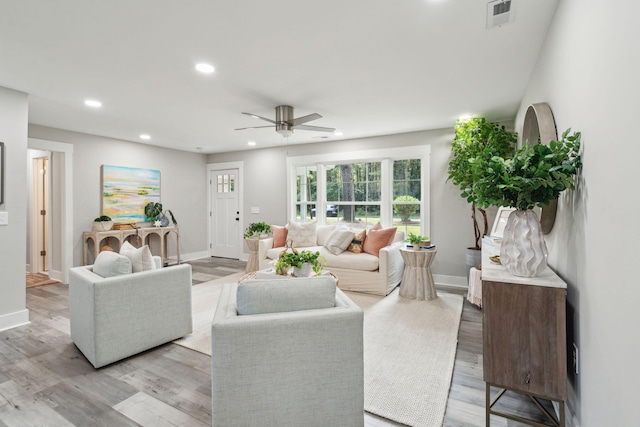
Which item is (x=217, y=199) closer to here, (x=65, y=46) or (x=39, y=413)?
→ (x=65, y=46)

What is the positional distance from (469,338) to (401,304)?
3.24 feet

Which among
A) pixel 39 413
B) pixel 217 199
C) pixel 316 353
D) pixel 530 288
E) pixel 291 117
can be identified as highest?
Answer: pixel 291 117

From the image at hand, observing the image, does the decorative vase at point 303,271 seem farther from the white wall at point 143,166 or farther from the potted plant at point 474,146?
the white wall at point 143,166

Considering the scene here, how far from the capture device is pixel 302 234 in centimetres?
523

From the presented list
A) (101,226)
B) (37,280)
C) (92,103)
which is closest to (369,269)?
(92,103)

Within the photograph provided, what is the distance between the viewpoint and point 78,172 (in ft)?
16.2

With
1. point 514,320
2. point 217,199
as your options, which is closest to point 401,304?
point 514,320

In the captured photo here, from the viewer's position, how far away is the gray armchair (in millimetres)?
1453

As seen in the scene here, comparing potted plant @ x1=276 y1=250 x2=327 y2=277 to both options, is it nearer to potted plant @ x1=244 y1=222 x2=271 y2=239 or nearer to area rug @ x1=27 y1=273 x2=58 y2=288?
potted plant @ x1=244 y1=222 x2=271 y2=239

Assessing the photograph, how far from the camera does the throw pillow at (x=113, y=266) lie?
2436mm

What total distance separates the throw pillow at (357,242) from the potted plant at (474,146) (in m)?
1.46

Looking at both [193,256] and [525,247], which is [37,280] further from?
[525,247]

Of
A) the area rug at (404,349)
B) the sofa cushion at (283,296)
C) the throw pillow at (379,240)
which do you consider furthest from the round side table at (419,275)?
the sofa cushion at (283,296)

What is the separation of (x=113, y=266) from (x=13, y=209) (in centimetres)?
172
